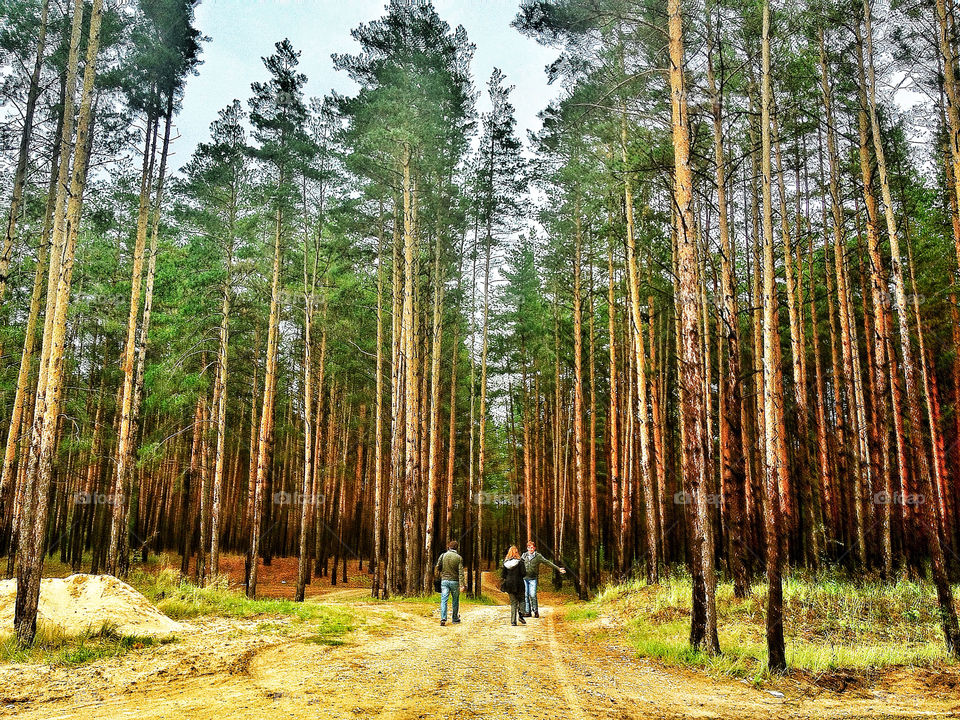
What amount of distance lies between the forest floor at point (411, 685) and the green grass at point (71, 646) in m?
0.21

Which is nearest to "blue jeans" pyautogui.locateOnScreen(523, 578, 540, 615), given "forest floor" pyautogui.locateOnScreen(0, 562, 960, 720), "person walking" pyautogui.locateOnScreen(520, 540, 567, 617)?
"person walking" pyautogui.locateOnScreen(520, 540, 567, 617)

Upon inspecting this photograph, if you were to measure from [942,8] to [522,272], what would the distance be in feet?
55.6

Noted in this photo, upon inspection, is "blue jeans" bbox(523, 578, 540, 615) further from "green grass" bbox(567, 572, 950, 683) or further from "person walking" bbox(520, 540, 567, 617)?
"green grass" bbox(567, 572, 950, 683)

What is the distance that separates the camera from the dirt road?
16.4 feet

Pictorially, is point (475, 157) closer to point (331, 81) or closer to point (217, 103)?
point (331, 81)

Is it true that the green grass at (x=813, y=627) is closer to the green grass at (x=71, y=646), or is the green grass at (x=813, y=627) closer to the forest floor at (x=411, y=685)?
the forest floor at (x=411, y=685)

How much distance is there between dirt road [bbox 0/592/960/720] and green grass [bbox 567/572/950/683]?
64 centimetres

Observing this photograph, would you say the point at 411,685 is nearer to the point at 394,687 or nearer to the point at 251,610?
the point at 394,687

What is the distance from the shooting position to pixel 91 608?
8.20 meters

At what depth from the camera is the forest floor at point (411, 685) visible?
5.04 metres

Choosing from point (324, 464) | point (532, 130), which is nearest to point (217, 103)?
point (532, 130)

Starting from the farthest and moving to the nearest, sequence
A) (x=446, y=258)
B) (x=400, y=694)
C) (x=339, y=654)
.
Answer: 1. (x=446, y=258)
2. (x=339, y=654)
3. (x=400, y=694)

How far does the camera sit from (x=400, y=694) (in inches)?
216

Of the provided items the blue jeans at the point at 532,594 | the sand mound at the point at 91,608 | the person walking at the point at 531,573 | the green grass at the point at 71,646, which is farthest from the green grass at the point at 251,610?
Answer: the blue jeans at the point at 532,594
